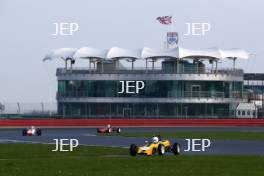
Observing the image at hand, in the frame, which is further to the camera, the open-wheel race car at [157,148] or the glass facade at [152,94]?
the glass facade at [152,94]

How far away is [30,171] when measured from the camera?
1011 inches

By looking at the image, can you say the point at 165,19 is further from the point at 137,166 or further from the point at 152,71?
the point at 137,166

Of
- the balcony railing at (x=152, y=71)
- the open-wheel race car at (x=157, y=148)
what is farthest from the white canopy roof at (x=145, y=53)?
the open-wheel race car at (x=157, y=148)

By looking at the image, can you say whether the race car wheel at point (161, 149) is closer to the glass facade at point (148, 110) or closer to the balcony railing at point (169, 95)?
the glass facade at point (148, 110)

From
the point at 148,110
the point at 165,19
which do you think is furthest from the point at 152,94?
the point at 165,19

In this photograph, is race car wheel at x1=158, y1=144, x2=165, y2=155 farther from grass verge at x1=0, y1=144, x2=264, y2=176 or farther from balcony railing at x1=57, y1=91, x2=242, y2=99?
balcony railing at x1=57, y1=91, x2=242, y2=99

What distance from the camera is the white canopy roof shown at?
4377 inches

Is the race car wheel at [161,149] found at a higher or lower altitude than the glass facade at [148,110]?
lower

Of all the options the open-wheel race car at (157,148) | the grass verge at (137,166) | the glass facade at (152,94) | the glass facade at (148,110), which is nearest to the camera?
the grass verge at (137,166)

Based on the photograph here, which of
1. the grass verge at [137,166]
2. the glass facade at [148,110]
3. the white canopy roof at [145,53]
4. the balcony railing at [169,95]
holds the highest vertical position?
the white canopy roof at [145,53]

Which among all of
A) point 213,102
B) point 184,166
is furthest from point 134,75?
point 184,166

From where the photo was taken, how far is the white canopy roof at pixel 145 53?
11119 cm

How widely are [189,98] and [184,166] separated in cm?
8242

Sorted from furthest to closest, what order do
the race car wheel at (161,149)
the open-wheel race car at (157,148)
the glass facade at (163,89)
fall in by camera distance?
the glass facade at (163,89)
the race car wheel at (161,149)
the open-wheel race car at (157,148)
